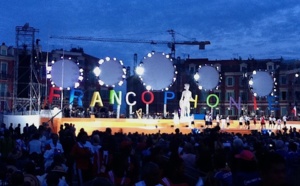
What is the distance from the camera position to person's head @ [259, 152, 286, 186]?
3930 millimetres

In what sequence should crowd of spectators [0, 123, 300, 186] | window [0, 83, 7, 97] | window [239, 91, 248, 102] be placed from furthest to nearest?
window [239, 91, 248, 102] < window [0, 83, 7, 97] < crowd of spectators [0, 123, 300, 186]

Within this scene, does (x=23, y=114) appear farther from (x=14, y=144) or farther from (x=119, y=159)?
(x=119, y=159)

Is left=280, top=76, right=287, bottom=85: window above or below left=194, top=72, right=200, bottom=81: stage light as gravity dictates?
above

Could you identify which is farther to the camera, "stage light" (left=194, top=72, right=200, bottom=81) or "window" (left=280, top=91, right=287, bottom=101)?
"window" (left=280, top=91, right=287, bottom=101)

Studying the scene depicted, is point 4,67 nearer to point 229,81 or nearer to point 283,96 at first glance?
point 229,81

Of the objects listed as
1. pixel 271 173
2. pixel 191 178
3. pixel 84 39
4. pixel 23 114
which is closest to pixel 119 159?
pixel 191 178

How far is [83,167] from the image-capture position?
1018 centimetres

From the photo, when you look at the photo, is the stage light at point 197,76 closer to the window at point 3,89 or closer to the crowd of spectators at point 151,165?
the window at point 3,89

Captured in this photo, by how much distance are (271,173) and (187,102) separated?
123 ft

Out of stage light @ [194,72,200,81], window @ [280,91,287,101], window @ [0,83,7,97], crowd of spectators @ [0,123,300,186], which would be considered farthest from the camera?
window @ [280,91,287,101]

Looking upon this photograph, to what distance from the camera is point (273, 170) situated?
3.97 metres

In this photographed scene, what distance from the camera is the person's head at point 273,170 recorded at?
3930mm

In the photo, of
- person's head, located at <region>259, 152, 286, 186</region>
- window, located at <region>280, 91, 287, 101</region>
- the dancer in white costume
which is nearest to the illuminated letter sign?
the dancer in white costume

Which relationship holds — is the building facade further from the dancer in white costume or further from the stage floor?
the dancer in white costume
